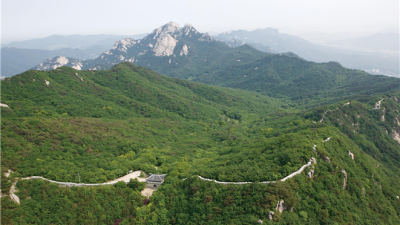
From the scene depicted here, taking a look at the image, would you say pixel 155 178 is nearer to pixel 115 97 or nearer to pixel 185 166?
pixel 185 166

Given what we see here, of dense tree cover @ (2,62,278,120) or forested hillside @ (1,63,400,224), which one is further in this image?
dense tree cover @ (2,62,278,120)

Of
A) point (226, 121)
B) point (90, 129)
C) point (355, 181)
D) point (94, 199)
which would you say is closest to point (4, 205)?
point (94, 199)

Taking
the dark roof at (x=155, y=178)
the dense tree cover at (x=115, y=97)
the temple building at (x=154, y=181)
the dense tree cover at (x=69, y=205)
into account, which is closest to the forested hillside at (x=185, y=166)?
the dense tree cover at (x=69, y=205)

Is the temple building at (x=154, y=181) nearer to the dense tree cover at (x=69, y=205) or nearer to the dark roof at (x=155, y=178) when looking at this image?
the dark roof at (x=155, y=178)

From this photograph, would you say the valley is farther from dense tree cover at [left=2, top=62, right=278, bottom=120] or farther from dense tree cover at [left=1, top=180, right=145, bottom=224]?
dense tree cover at [left=2, top=62, right=278, bottom=120]

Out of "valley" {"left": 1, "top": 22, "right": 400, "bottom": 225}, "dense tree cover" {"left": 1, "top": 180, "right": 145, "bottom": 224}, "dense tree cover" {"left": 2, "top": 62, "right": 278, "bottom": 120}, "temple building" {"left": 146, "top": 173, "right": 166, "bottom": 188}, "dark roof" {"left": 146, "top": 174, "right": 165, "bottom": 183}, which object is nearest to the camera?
"dense tree cover" {"left": 1, "top": 180, "right": 145, "bottom": 224}

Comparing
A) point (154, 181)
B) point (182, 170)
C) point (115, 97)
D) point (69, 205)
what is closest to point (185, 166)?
point (182, 170)

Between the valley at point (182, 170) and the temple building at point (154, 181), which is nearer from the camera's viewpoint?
the valley at point (182, 170)

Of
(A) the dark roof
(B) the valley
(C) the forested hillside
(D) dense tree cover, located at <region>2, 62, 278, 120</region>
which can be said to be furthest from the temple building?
(D) dense tree cover, located at <region>2, 62, 278, 120</region>

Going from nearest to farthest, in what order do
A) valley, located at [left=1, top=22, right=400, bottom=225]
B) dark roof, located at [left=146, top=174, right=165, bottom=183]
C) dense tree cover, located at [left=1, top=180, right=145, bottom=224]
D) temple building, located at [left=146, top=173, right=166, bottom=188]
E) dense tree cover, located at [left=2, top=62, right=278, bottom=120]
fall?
dense tree cover, located at [left=1, top=180, right=145, bottom=224]
valley, located at [left=1, top=22, right=400, bottom=225]
temple building, located at [left=146, top=173, right=166, bottom=188]
dark roof, located at [left=146, top=174, right=165, bottom=183]
dense tree cover, located at [left=2, top=62, right=278, bottom=120]
